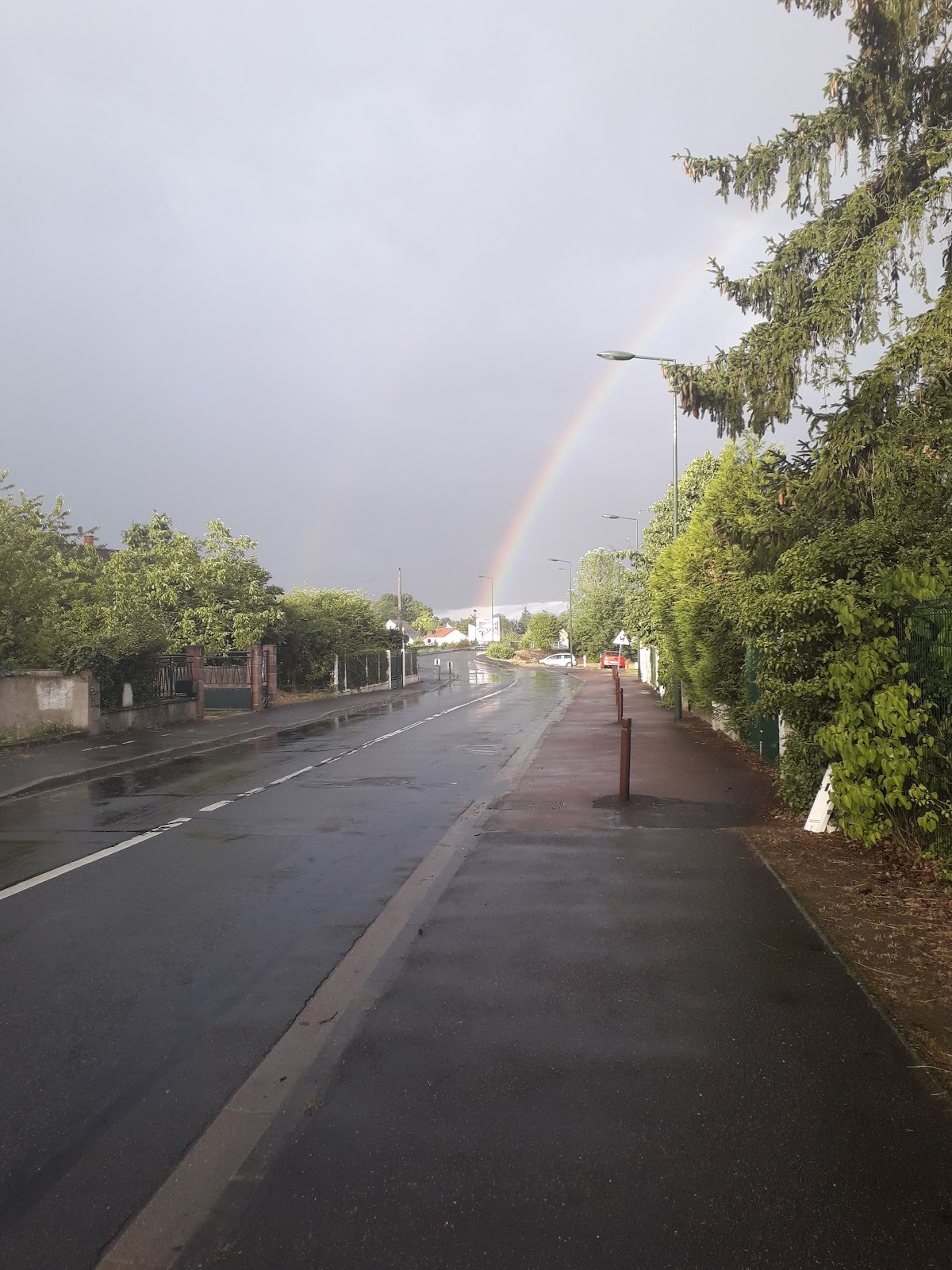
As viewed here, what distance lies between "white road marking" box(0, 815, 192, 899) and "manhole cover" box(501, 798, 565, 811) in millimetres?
3598

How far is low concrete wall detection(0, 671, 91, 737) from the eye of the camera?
59.3 ft

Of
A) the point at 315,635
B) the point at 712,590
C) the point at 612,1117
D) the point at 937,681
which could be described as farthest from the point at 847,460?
the point at 315,635

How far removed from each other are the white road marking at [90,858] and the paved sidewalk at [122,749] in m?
3.83

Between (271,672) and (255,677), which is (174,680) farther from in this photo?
(271,672)

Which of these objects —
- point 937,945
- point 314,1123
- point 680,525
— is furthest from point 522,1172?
point 680,525

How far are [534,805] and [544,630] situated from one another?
100 metres

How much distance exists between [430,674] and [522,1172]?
59404 mm

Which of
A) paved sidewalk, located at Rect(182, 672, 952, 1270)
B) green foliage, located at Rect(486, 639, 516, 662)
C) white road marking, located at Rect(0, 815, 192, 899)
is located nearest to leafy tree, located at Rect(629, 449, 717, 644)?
white road marking, located at Rect(0, 815, 192, 899)

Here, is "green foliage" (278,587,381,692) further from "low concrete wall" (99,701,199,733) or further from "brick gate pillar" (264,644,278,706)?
"low concrete wall" (99,701,199,733)

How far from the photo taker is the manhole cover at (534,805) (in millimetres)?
9852

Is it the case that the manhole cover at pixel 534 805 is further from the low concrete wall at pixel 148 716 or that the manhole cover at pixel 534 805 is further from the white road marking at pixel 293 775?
the low concrete wall at pixel 148 716

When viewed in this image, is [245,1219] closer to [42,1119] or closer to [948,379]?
[42,1119]

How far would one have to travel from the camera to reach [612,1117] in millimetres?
3283

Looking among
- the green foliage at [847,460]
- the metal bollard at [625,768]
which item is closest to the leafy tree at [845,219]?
the green foliage at [847,460]
